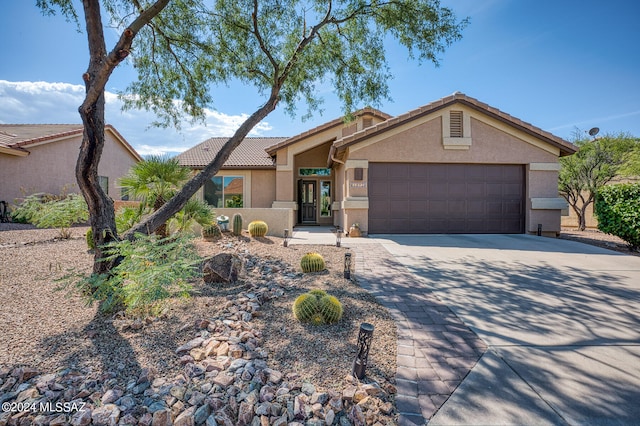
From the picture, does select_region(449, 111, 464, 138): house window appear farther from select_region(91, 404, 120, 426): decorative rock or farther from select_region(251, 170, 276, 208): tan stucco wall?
select_region(91, 404, 120, 426): decorative rock

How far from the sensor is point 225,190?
15.9 m

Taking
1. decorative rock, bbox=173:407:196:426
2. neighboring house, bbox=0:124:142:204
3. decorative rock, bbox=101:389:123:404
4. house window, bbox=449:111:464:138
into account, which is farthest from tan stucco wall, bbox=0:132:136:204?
house window, bbox=449:111:464:138

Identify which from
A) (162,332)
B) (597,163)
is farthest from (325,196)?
(597,163)

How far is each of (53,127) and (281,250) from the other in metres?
19.3

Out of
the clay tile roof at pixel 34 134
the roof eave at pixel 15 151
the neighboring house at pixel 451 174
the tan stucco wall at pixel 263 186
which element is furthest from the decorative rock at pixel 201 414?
the roof eave at pixel 15 151

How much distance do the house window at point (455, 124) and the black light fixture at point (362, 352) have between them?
35.3 feet

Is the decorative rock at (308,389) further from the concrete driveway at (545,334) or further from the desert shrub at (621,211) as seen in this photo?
the desert shrub at (621,211)

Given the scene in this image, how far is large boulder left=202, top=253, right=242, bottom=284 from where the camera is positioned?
5.04 metres

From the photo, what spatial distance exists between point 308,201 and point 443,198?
7554 mm

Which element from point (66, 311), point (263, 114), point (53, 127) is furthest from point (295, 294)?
point (53, 127)

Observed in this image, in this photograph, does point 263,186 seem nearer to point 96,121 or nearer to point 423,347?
point 96,121

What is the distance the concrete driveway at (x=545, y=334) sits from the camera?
2.21 metres

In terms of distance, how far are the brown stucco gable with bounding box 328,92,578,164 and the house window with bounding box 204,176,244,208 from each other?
7115 millimetres

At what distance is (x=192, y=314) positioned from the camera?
12.1ft
